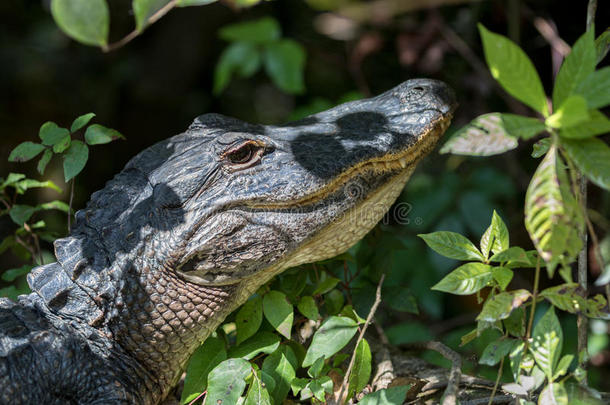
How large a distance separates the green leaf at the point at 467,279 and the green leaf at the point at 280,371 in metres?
0.62

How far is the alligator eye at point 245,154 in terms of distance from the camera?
1981 mm

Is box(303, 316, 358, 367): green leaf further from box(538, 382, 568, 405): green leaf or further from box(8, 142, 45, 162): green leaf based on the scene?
box(8, 142, 45, 162): green leaf

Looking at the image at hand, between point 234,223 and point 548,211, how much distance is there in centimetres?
102

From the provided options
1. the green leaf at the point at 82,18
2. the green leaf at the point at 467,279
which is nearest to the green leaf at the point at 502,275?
the green leaf at the point at 467,279

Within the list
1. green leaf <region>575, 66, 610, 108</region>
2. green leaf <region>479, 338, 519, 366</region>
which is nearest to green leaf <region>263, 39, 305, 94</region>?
green leaf <region>479, 338, 519, 366</region>

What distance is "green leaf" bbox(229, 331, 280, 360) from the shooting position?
192 centimetres

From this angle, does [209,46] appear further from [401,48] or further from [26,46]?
[401,48]

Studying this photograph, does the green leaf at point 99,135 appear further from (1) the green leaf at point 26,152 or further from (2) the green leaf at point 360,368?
(2) the green leaf at point 360,368

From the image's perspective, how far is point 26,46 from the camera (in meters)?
6.01

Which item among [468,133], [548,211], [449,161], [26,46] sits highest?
[468,133]

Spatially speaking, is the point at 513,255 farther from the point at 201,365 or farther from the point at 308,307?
the point at 201,365

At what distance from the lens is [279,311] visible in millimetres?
1953

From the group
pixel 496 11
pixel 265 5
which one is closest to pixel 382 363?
pixel 496 11

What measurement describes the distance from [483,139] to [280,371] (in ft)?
3.30
